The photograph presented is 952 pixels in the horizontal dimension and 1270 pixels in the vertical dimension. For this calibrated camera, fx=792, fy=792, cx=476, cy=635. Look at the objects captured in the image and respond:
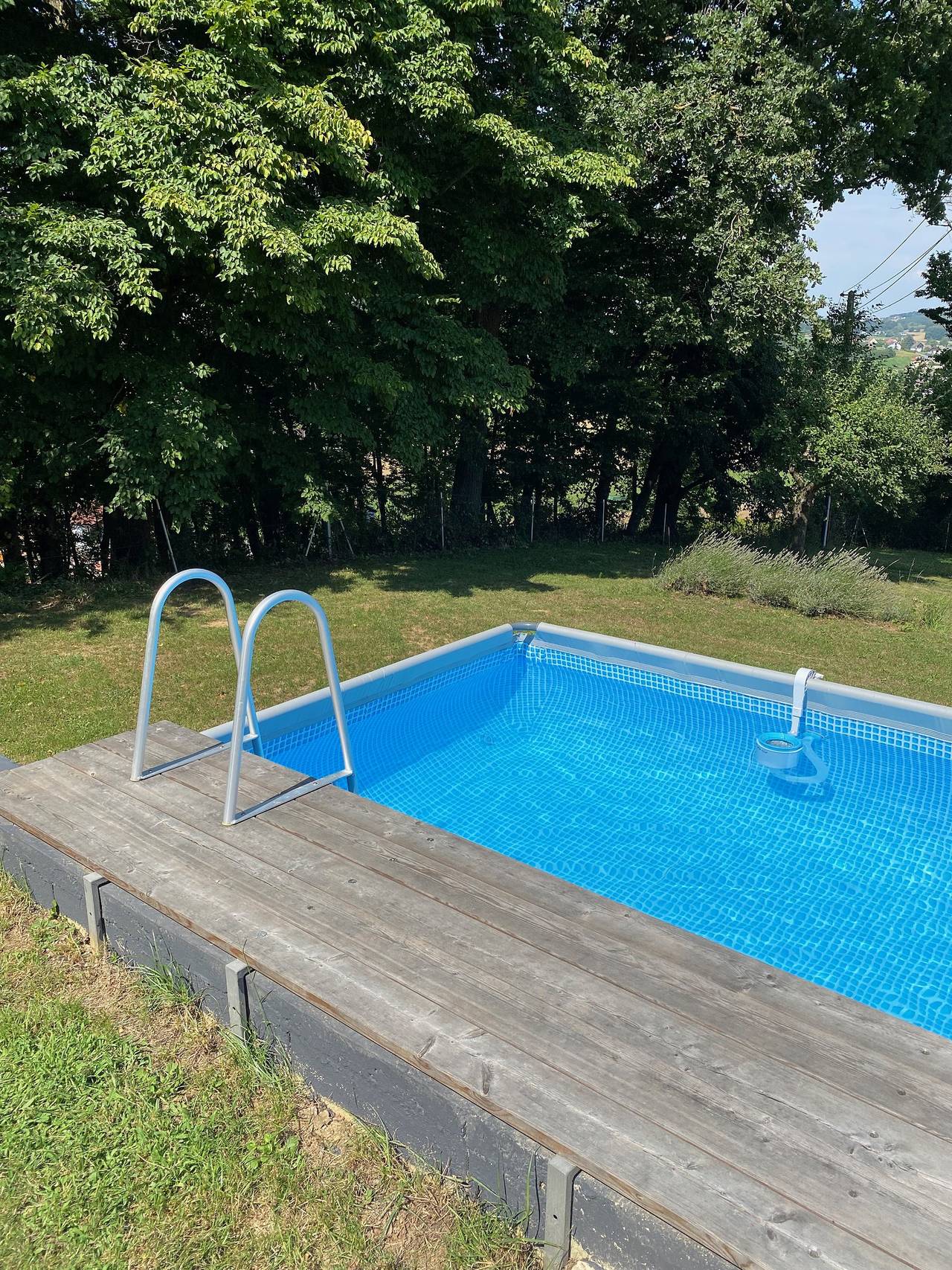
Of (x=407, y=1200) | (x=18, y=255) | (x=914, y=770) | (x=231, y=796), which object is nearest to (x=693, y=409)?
(x=914, y=770)

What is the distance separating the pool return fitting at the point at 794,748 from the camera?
630cm

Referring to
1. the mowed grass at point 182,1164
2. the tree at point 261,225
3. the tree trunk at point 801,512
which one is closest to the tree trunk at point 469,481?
the tree at point 261,225

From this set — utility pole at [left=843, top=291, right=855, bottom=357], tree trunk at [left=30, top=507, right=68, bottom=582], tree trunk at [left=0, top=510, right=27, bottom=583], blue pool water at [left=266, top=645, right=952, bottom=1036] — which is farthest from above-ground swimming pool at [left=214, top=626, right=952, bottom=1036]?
utility pole at [left=843, top=291, right=855, bottom=357]

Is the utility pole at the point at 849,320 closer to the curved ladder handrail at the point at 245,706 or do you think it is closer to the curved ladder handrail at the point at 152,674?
the curved ladder handrail at the point at 245,706

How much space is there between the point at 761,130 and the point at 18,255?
9175mm

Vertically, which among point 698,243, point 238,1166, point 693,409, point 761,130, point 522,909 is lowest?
point 238,1166

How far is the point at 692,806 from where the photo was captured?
5.89 meters

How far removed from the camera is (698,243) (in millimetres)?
11188

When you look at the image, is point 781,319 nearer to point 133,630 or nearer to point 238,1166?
point 133,630

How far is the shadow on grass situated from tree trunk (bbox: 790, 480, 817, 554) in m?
2.83

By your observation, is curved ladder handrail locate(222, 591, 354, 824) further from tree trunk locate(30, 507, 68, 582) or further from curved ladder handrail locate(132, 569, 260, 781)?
tree trunk locate(30, 507, 68, 582)

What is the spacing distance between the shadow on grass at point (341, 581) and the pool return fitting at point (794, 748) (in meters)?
4.55

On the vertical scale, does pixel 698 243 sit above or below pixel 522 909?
above

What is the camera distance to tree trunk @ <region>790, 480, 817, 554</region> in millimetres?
14953
